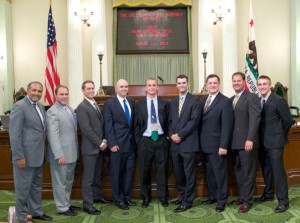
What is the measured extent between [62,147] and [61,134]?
160mm

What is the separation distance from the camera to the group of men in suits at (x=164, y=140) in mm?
3922

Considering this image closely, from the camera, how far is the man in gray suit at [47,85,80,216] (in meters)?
3.86

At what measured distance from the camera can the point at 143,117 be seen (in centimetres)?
419

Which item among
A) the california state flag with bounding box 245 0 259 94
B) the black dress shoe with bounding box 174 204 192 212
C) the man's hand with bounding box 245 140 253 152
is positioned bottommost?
the black dress shoe with bounding box 174 204 192 212

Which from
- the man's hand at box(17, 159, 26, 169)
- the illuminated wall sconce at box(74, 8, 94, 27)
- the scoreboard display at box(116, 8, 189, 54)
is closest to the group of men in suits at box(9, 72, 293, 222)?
the man's hand at box(17, 159, 26, 169)

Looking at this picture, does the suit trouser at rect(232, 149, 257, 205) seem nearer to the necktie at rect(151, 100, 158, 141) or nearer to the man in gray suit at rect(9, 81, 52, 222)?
the necktie at rect(151, 100, 158, 141)

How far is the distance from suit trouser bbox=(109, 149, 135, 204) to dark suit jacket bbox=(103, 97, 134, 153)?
0.37 feet

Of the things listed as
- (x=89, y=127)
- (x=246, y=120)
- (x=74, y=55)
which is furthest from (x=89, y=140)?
(x=74, y=55)

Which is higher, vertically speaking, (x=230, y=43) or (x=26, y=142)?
(x=230, y=43)

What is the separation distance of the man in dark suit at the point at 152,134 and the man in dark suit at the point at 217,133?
516mm

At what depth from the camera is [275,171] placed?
13.1ft

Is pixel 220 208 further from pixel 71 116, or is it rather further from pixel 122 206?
pixel 71 116

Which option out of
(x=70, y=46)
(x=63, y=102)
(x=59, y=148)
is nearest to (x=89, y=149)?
(x=59, y=148)

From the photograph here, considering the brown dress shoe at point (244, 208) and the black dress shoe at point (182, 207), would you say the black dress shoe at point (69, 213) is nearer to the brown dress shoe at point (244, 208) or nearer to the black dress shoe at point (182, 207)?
the black dress shoe at point (182, 207)
